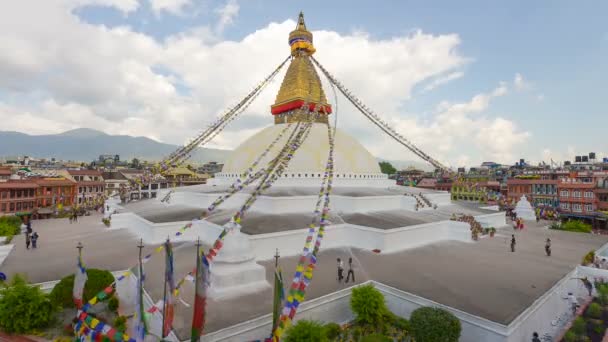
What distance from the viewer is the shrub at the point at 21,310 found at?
6387 millimetres

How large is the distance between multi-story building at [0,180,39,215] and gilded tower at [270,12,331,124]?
23095mm

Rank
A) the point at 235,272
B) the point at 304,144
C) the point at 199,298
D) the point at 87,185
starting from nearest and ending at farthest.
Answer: the point at 199,298
the point at 235,272
the point at 304,144
the point at 87,185

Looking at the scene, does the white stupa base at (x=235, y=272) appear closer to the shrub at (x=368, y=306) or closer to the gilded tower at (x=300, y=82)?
the shrub at (x=368, y=306)

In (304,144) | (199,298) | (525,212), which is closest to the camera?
(199,298)

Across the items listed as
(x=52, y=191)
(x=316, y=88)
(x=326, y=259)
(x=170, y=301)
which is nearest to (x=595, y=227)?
(x=316, y=88)

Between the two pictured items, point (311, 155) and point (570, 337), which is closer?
point (570, 337)

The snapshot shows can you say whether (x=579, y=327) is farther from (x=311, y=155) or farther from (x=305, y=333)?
(x=311, y=155)

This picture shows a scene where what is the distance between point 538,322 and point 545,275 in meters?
2.58

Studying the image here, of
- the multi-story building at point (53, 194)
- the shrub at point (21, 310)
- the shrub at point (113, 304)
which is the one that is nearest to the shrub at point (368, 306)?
the shrub at point (113, 304)

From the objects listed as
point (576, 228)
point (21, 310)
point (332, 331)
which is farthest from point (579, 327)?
point (21, 310)

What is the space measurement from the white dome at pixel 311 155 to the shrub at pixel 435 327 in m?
12.4

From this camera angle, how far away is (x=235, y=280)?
25.5ft

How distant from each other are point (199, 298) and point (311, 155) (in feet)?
47.5

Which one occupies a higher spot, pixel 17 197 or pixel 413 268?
pixel 17 197
